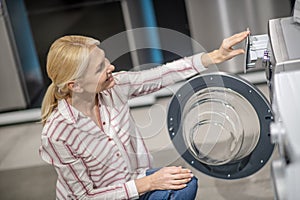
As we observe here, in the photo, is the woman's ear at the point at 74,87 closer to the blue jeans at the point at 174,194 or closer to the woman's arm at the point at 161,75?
the woman's arm at the point at 161,75

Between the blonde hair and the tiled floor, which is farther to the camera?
the tiled floor

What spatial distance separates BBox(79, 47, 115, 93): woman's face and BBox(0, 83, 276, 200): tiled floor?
1.02 ft

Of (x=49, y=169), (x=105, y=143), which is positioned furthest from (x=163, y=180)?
(x=49, y=169)

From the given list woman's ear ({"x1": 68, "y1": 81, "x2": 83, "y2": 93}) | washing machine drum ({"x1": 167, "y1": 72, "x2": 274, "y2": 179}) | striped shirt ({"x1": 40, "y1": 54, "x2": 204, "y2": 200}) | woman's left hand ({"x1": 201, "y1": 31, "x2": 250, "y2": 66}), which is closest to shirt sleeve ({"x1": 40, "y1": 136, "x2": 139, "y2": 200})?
striped shirt ({"x1": 40, "y1": 54, "x2": 204, "y2": 200})

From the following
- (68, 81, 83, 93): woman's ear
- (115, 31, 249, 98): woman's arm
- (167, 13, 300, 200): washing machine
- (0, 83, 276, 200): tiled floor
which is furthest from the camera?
Result: (0, 83, 276, 200): tiled floor

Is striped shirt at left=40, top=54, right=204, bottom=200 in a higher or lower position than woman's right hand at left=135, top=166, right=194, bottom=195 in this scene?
higher

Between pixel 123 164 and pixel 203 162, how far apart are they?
0.83 ft

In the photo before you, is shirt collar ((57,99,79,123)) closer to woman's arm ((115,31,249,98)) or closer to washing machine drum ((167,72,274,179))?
woman's arm ((115,31,249,98))

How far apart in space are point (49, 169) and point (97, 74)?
3.82 feet

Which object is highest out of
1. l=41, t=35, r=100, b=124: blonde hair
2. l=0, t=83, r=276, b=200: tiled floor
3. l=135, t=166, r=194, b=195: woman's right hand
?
l=41, t=35, r=100, b=124: blonde hair

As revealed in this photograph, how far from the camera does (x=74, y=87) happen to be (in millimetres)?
1438

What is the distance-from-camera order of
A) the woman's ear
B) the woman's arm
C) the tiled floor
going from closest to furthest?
1. the woman's ear
2. the woman's arm
3. the tiled floor

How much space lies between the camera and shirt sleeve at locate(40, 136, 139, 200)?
1.43 m

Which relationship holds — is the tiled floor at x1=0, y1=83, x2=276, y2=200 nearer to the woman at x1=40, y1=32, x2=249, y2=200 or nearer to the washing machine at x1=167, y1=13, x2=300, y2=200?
the washing machine at x1=167, y1=13, x2=300, y2=200
